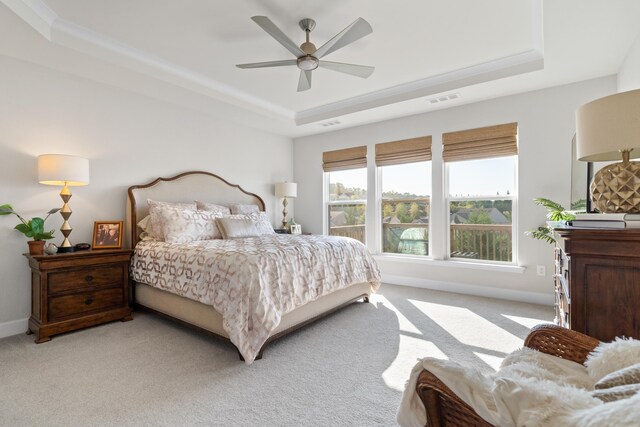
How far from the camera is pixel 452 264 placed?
4090 millimetres

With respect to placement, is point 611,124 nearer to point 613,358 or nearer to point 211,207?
point 613,358

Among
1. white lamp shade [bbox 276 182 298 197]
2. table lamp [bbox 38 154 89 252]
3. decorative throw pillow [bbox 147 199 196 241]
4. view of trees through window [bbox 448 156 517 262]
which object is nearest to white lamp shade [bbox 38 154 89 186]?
table lamp [bbox 38 154 89 252]

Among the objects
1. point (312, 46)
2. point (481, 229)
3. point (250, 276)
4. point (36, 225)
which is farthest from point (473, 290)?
point (36, 225)

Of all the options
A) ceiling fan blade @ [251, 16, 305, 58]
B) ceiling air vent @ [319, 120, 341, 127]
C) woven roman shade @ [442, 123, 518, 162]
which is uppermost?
ceiling air vent @ [319, 120, 341, 127]

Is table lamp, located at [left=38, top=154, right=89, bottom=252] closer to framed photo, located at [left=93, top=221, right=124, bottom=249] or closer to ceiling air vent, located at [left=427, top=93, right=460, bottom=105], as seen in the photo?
framed photo, located at [left=93, top=221, right=124, bottom=249]

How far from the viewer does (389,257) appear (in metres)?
4.71

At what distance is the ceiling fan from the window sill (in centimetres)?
269

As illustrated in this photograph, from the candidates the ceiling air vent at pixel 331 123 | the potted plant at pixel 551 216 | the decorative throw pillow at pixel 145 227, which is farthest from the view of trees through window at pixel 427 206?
the decorative throw pillow at pixel 145 227

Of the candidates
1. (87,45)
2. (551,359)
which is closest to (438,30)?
(551,359)

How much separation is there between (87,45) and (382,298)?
13.1ft

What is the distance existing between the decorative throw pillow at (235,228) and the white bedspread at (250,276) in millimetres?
642

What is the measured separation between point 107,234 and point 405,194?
3.89m

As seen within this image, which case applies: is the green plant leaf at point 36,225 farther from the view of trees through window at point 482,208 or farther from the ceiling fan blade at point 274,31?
the view of trees through window at point 482,208

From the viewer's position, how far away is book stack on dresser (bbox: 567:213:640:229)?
3.96ft
